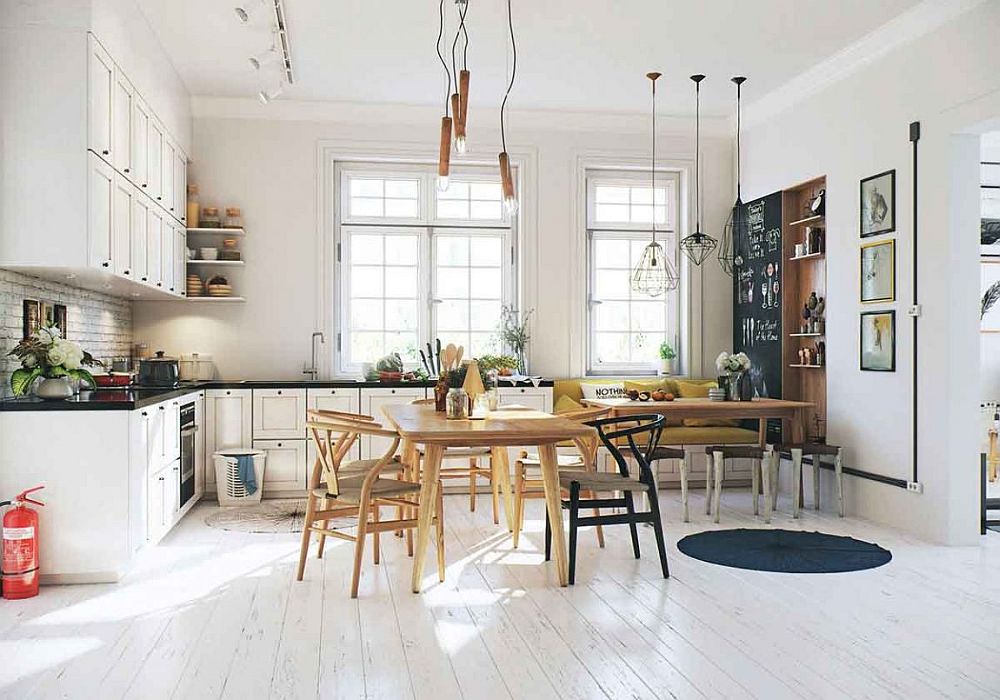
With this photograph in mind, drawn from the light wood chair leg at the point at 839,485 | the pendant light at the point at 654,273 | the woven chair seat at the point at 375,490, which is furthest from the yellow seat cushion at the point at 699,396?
the woven chair seat at the point at 375,490

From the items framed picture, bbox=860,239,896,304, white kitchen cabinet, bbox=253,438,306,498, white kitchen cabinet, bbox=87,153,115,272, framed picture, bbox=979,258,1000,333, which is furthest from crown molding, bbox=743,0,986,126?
white kitchen cabinet, bbox=87,153,115,272

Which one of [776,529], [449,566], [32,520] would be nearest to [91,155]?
[32,520]

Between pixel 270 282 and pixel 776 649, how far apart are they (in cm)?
544

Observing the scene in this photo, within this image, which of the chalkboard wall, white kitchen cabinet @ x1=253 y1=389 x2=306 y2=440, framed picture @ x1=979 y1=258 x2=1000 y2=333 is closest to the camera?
white kitchen cabinet @ x1=253 y1=389 x2=306 y2=440

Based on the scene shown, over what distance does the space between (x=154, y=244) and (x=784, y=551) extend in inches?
177

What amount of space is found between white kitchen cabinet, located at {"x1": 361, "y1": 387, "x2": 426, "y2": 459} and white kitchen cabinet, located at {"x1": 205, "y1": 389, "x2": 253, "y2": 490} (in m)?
0.88

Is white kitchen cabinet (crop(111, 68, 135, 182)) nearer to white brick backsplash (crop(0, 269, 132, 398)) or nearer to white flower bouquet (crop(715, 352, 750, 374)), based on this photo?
white brick backsplash (crop(0, 269, 132, 398))

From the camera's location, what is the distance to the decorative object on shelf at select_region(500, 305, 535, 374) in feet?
26.6

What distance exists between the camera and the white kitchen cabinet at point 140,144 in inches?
225

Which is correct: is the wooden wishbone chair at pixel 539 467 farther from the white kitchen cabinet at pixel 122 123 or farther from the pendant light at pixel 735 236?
the pendant light at pixel 735 236

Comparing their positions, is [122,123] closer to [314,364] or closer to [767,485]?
[314,364]

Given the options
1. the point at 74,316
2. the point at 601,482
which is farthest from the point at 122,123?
the point at 601,482

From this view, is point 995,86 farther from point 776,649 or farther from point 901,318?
point 776,649

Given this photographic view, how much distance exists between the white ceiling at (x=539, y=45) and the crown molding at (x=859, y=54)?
0.29 ft
